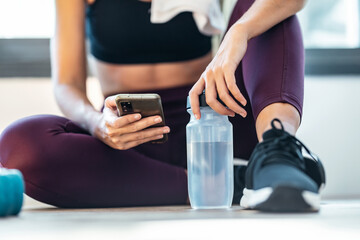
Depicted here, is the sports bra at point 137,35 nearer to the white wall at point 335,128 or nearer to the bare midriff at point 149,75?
the bare midriff at point 149,75

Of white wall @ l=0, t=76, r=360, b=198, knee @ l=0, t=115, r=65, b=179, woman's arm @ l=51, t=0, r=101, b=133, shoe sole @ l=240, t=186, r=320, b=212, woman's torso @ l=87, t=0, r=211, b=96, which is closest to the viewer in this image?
shoe sole @ l=240, t=186, r=320, b=212

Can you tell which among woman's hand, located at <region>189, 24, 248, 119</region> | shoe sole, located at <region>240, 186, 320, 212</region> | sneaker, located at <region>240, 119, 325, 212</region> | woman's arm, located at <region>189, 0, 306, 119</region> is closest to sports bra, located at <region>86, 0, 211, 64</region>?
woman's arm, located at <region>189, 0, 306, 119</region>

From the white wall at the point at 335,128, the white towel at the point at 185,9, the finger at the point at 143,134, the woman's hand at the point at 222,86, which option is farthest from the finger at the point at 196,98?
the white wall at the point at 335,128

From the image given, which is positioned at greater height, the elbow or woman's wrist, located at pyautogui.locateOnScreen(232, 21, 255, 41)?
the elbow

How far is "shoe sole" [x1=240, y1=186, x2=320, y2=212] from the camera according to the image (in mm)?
698

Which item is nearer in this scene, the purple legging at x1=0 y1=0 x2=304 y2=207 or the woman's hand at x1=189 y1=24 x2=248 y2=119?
the woman's hand at x1=189 y1=24 x2=248 y2=119

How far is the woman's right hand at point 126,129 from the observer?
3.15 feet

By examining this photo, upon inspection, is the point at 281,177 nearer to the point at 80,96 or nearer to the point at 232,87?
the point at 232,87

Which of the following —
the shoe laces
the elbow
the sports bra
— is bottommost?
the shoe laces

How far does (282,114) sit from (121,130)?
0.30 metres

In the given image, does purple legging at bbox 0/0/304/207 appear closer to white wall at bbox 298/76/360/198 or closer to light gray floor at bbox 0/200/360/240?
light gray floor at bbox 0/200/360/240

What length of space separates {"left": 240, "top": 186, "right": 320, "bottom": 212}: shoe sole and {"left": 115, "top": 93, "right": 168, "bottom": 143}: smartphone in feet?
0.91

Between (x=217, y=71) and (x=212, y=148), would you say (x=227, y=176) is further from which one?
(x=217, y=71)

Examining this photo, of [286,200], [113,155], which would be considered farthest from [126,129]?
[286,200]
